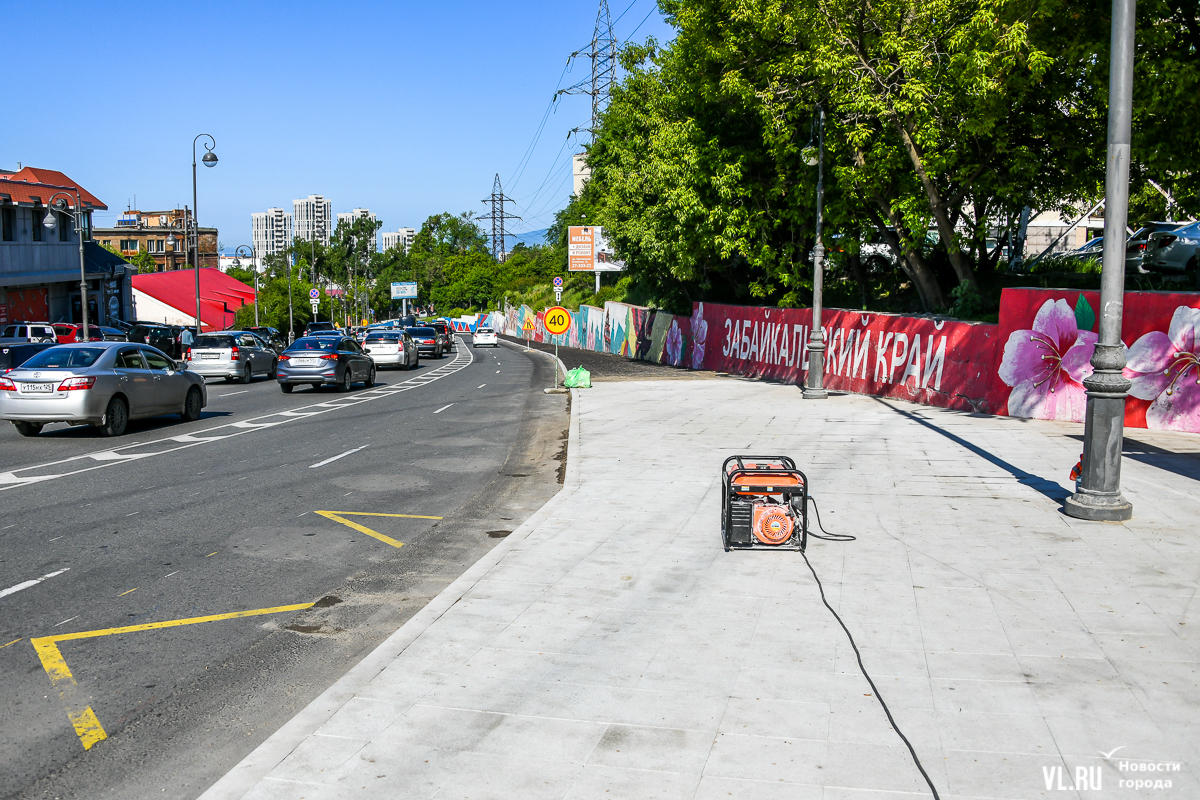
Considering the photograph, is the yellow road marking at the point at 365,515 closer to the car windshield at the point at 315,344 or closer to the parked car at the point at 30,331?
the car windshield at the point at 315,344

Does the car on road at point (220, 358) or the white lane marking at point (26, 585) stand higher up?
the car on road at point (220, 358)

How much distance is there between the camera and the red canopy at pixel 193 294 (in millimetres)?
81500

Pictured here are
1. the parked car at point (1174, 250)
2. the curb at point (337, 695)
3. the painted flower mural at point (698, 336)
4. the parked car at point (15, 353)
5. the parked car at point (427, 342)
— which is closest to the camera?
the curb at point (337, 695)

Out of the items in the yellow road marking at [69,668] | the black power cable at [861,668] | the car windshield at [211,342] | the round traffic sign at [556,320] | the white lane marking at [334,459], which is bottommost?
the white lane marking at [334,459]

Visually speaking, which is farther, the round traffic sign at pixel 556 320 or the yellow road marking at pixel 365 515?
→ the round traffic sign at pixel 556 320

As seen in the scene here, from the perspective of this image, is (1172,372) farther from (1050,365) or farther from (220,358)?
(220,358)

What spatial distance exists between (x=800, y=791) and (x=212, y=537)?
6.48 metres

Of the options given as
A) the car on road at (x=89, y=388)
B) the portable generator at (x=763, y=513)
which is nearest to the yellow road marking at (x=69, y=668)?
the portable generator at (x=763, y=513)

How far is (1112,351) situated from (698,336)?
89.4 ft

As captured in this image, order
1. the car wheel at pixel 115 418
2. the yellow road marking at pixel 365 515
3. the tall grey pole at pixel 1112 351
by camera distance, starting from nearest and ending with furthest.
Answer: the tall grey pole at pixel 1112 351
the yellow road marking at pixel 365 515
the car wheel at pixel 115 418

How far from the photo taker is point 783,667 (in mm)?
5211

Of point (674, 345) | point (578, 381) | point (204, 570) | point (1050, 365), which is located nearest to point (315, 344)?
point (578, 381)

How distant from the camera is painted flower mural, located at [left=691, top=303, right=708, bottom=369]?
3534cm

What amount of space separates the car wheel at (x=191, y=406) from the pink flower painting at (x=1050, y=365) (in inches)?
613
